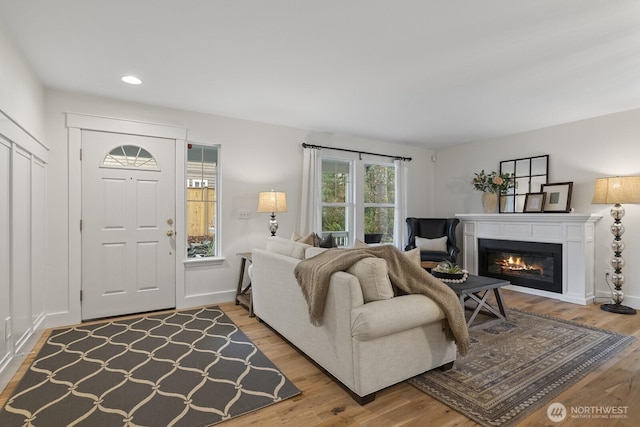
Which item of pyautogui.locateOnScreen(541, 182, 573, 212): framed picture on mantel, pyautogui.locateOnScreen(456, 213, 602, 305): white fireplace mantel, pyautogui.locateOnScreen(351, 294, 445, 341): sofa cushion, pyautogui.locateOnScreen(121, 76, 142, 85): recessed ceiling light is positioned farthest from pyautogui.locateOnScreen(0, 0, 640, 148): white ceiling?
Result: pyautogui.locateOnScreen(351, 294, 445, 341): sofa cushion

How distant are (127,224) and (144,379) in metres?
1.90

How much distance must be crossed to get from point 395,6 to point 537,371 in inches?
104

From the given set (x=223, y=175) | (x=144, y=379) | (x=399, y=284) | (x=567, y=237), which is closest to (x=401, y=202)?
(x=567, y=237)

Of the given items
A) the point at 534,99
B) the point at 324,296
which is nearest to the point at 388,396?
the point at 324,296

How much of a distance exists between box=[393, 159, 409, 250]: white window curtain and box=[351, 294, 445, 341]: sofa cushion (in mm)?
3609

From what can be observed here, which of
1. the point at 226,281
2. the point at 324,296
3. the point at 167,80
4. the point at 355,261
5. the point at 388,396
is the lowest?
the point at 388,396

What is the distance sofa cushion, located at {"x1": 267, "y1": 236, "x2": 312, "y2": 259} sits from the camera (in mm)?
2799

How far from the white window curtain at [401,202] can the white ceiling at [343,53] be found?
1825 millimetres

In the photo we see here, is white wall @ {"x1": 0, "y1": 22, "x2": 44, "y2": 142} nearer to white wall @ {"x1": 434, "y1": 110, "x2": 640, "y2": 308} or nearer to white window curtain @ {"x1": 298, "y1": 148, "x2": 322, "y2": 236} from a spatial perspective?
white window curtain @ {"x1": 298, "y1": 148, "x2": 322, "y2": 236}

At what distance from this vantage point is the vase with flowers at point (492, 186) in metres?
4.93

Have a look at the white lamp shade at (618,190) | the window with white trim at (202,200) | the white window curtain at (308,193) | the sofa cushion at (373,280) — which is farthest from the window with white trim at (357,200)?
the sofa cushion at (373,280)

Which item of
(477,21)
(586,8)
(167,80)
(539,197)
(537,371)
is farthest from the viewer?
(539,197)

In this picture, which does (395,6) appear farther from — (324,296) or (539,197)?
(539,197)

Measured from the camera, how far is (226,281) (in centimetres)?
415
